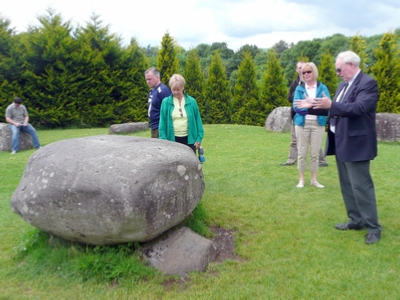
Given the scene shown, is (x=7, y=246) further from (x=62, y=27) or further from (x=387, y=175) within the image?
(x=62, y=27)

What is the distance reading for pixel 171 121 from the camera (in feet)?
18.5

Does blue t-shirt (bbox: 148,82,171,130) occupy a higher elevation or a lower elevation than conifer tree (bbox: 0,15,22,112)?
lower

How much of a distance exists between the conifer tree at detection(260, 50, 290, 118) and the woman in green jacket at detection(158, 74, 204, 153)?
13.6 meters

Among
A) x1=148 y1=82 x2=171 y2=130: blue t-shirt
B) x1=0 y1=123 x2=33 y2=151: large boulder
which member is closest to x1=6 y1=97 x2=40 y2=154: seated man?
x1=0 y1=123 x2=33 y2=151: large boulder

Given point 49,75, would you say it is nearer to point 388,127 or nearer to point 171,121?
point 171,121

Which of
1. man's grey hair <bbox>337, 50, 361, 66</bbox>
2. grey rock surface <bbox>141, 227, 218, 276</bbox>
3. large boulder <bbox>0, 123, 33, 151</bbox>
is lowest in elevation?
grey rock surface <bbox>141, 227, 218, 276</bbox>

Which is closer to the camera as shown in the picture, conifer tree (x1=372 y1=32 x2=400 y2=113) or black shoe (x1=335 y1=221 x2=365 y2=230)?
black shoe (x1=335 y1=221 x2=365 y2=230)

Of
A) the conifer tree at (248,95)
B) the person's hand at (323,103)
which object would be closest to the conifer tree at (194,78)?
the conifer tree at (248,95)

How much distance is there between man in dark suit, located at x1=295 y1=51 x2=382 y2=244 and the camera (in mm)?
4082

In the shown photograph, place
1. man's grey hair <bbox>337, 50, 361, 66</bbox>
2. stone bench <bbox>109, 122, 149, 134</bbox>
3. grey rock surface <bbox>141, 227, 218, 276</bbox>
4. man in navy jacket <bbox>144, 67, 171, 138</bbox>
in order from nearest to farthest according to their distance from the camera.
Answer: grey rock surface <bbox>141, 227, 218, 276</bbox>, man's grey hair <bbox>337, 50, 361, 66</bbox>, man in navy jacket <bbox>144, 67, 171, 138</bbox>, stone bench <bbox>109, 122, 149, 134</bbox>

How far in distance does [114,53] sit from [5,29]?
5.02 m

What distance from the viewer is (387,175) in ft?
24.6

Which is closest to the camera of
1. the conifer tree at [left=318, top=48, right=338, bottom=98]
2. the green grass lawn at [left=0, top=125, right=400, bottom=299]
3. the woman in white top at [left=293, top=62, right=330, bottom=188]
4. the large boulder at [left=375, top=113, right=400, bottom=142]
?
the green grass lawn at [left=0, top=125, right=400, bottom=299]

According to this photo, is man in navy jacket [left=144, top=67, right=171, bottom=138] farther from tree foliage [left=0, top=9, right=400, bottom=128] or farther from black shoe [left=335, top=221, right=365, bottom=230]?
tree foliage [left=0, top=9, right=400, bottom=128]
